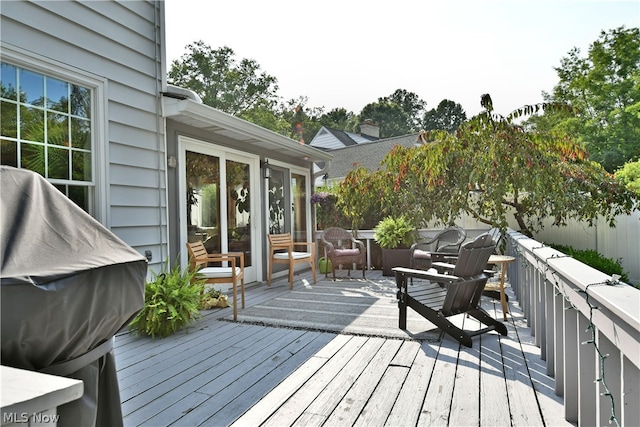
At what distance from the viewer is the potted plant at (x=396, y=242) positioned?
7023mm

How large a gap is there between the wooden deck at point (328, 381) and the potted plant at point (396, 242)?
11.0ft

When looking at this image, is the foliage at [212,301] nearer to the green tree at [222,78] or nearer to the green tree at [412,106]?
the green tree at [222,78]

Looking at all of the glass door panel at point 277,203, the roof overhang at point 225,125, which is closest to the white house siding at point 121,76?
the roof overhang at point 225,125

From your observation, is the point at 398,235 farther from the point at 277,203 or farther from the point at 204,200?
the point at 204,200

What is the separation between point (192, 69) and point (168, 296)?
25.8m

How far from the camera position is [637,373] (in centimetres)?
113

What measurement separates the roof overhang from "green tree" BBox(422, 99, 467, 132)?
1582 inches

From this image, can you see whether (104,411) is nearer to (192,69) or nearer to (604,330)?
(604,330)

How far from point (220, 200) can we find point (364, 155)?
1066 cm

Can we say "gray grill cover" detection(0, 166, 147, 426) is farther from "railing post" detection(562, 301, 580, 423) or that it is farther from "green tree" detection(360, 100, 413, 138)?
"green tree" detection(360, 100, 413, 138)

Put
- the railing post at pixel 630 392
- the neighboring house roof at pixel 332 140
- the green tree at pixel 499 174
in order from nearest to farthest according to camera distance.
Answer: the railing post at pixel 630 392 < the green tree at pixel 499 174 < the neighboring house roof at pixel 332 140

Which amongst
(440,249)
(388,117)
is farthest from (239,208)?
(388,117)

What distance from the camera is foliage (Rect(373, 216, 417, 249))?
704cm

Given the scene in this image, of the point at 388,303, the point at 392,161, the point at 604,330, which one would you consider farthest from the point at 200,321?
the point at 392,161
